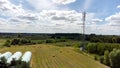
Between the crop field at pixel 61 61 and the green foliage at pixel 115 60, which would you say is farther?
the green foliage at pixel 115 60

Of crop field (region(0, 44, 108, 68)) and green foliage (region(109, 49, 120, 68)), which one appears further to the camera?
green foliage (region(109, 49, 120, 68))

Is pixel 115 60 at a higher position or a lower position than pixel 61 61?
higher

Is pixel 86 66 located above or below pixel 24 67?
below

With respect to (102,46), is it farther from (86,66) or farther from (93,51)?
(86,66)

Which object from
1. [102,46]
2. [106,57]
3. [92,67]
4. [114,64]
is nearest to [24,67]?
[92,67]

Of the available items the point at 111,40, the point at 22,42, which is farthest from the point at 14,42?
the point at 111,40

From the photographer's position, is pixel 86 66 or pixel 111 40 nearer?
pixel 86 66

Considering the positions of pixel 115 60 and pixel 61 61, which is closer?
pixel 115 60

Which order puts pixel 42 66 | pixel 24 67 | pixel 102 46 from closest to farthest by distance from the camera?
pixel 24 67, pixel 42 66, pixel 102 46

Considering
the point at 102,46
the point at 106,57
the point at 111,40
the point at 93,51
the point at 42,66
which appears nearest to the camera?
the point at 42,66

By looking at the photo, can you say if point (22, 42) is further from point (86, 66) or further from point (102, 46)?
point (86, 66)
